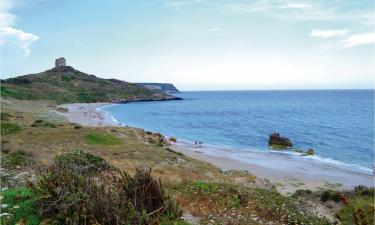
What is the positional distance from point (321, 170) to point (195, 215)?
106 feet

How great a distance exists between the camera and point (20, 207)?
33.7ft

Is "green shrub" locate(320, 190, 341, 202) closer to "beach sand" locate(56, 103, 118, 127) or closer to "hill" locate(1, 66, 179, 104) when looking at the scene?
"beach sand" locate(56, 103, 118, 127)

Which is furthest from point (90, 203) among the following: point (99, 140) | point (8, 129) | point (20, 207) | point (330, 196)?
point (8, 129)

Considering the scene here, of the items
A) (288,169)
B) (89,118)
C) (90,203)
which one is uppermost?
(90,203)

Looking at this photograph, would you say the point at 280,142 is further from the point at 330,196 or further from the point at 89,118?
the point at 89,118

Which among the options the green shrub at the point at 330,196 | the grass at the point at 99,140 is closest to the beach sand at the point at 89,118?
the grass at the point at 99,140

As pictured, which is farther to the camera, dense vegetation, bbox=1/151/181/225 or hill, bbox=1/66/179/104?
hill, bbox=1/66/179/104

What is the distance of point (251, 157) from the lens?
48562 mm

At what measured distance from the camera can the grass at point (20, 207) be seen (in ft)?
31.1

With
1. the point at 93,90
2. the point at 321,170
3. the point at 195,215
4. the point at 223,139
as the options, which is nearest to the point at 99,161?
the point at 195,215

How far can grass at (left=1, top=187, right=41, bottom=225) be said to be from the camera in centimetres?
948

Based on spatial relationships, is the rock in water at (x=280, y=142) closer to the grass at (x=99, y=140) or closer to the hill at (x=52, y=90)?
the grass at (x=99, y=140)

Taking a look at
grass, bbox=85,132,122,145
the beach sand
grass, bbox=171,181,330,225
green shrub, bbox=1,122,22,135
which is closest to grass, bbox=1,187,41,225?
grass, bbox=171,181,330,225

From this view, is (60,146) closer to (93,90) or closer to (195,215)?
(195,215)
